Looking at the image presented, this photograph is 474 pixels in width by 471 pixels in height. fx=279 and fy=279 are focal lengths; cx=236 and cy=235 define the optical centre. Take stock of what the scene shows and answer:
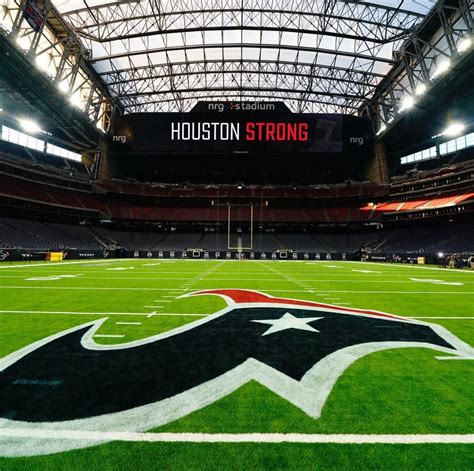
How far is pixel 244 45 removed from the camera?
2381 centimetres

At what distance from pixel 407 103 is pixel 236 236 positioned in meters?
27.3

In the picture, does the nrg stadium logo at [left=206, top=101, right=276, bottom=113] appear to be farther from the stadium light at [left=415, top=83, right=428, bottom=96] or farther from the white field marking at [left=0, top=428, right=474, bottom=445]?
the white field marking at [left=0, top=428, right=474, bottom=445]

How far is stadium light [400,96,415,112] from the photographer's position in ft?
75.1

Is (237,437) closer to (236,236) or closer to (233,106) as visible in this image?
(233,106)

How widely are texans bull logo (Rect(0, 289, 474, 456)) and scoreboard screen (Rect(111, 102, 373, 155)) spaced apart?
86.7ft

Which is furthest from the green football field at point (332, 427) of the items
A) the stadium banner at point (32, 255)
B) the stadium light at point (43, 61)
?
the stadium light at point (43, 61)

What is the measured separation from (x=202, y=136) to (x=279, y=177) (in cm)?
2196

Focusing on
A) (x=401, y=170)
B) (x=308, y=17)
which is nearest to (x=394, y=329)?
(x=308, y=17)

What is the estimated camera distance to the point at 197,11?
2088 cm

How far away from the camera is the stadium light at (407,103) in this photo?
75.1 feet

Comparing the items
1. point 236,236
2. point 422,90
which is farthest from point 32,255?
point 422,90

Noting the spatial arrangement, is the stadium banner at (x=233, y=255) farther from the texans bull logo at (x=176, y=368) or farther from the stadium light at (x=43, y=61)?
the texans bull logo at (x=176, y=368)

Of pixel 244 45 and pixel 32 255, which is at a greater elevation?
pixel 244 45

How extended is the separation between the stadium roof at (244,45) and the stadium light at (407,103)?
354 centimetres
